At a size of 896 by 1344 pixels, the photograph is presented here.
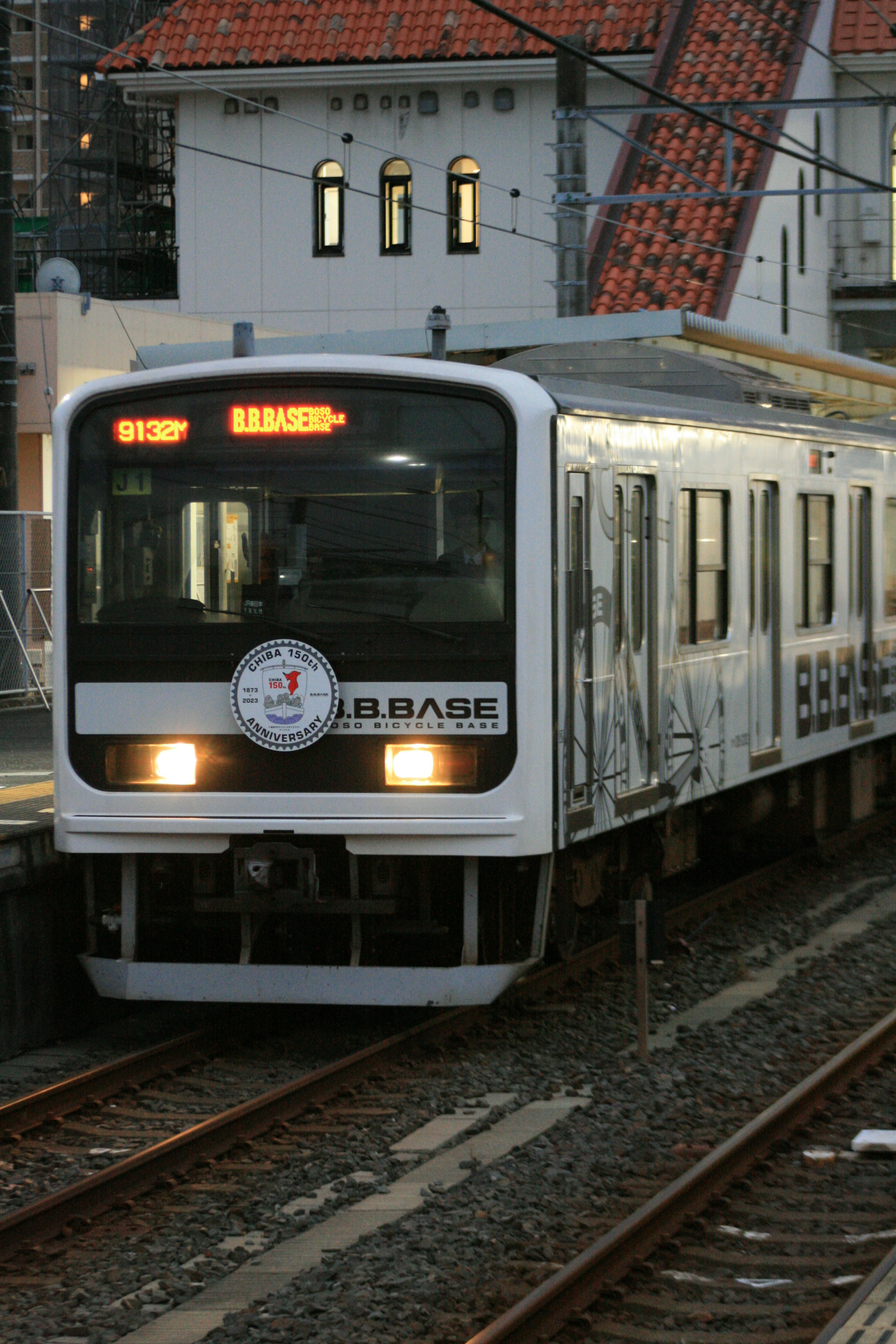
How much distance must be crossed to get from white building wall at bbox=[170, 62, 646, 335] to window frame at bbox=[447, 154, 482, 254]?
0.10m

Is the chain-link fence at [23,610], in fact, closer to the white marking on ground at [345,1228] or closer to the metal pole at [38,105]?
the white marking on ground at [345,1228]

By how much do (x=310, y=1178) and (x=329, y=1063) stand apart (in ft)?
5.96

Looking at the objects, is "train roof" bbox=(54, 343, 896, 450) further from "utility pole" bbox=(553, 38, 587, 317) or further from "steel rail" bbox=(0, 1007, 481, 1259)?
"utility pole" bbox=(553, 38, 587, 317)

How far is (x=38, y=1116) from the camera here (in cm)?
841

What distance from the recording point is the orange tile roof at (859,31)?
34.7 metres

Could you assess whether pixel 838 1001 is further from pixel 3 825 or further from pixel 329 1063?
pixel 3 825

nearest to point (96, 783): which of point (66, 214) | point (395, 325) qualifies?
point (395, 325)

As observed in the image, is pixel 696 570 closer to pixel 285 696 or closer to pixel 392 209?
pixel 285 696

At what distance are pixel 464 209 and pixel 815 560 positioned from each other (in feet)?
71.1

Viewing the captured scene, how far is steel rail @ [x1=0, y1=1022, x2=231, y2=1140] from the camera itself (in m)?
8.31

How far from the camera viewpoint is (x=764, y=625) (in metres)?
12.8

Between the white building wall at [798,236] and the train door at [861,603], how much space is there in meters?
13.1

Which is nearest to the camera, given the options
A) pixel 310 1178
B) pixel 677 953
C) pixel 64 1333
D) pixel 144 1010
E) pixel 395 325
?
pixel 64 1333

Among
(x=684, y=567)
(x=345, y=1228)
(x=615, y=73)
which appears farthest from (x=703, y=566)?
(x=345, y=1228)
